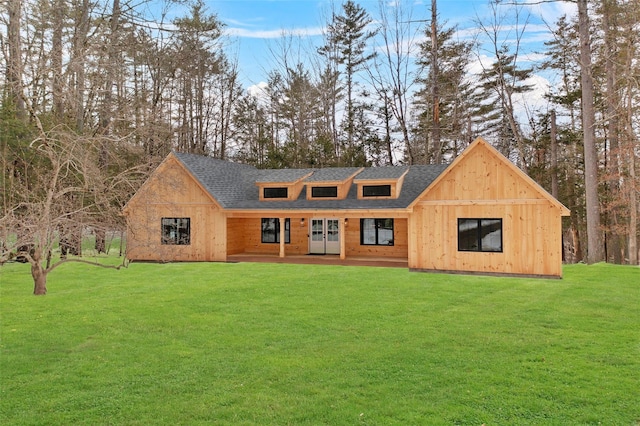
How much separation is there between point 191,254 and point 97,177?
7.74m

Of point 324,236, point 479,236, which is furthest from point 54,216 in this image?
point 479,236

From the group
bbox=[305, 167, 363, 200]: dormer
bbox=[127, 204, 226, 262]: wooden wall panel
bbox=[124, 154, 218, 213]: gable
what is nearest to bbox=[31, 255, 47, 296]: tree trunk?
bbox=[127, 204, 226, 262]: wooden wall panel

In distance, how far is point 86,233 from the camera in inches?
456

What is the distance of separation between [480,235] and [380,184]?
15.2ft

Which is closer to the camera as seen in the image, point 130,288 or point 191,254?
point 130,288

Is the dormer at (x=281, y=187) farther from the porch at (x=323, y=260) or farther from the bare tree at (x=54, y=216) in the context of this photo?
the bare tree at (x=54, y=216)

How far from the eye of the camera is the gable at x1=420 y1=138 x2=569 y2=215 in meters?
12.8

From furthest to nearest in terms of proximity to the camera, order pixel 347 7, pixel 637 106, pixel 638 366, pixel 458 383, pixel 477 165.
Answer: pixel 347 7, pixel 637 106, pixel 477 165, pixel 638 366, pixel 458 383

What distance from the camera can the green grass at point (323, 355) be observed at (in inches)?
176

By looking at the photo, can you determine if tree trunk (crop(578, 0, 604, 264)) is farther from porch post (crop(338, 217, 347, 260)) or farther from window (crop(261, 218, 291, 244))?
window (crop(261, 218, 291, 244))

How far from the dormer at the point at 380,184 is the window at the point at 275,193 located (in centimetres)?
307

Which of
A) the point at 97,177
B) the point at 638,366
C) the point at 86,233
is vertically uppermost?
the point at 97,177

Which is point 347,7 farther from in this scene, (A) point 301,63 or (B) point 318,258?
(B) point 318,258

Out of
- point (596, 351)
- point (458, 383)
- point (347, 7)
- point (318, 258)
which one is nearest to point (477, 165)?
point (318, 258)
